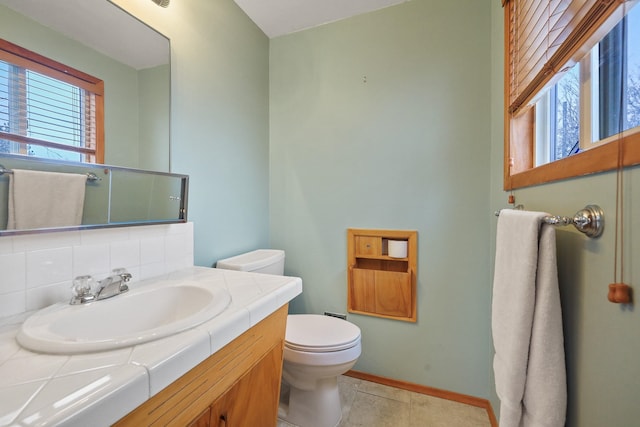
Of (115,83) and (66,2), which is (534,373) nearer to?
(115,83)

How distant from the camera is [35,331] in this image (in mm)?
578

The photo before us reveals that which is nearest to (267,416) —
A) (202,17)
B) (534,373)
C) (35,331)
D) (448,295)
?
(35,331)

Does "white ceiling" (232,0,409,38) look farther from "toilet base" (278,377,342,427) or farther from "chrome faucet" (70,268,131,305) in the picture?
"toilet base" (278,377,342,427)

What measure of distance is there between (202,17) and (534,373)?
1975mm

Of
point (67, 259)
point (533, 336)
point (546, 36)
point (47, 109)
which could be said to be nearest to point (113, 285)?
point (67, 259)

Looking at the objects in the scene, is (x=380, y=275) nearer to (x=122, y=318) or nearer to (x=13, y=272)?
(x=122, y=318)

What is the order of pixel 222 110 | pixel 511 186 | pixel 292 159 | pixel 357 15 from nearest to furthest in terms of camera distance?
pixel 511 186 < pixel 222 110 < pixel 357 15 < pixel 292 159

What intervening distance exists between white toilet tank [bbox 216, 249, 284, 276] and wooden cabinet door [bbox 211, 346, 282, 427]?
571 mm

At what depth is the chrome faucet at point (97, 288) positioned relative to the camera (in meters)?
0.79

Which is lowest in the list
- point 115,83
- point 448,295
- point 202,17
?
point 448,295

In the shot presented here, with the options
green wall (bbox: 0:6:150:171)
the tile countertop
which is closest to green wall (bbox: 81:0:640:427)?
green wall (bbox: 0:6:150:171)

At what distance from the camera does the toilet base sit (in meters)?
1.35

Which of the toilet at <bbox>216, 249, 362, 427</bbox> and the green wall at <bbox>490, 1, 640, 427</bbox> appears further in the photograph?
→ the toilet at <bbox>216, 249, 362, 427</bbox>

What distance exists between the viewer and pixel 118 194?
0.99m
